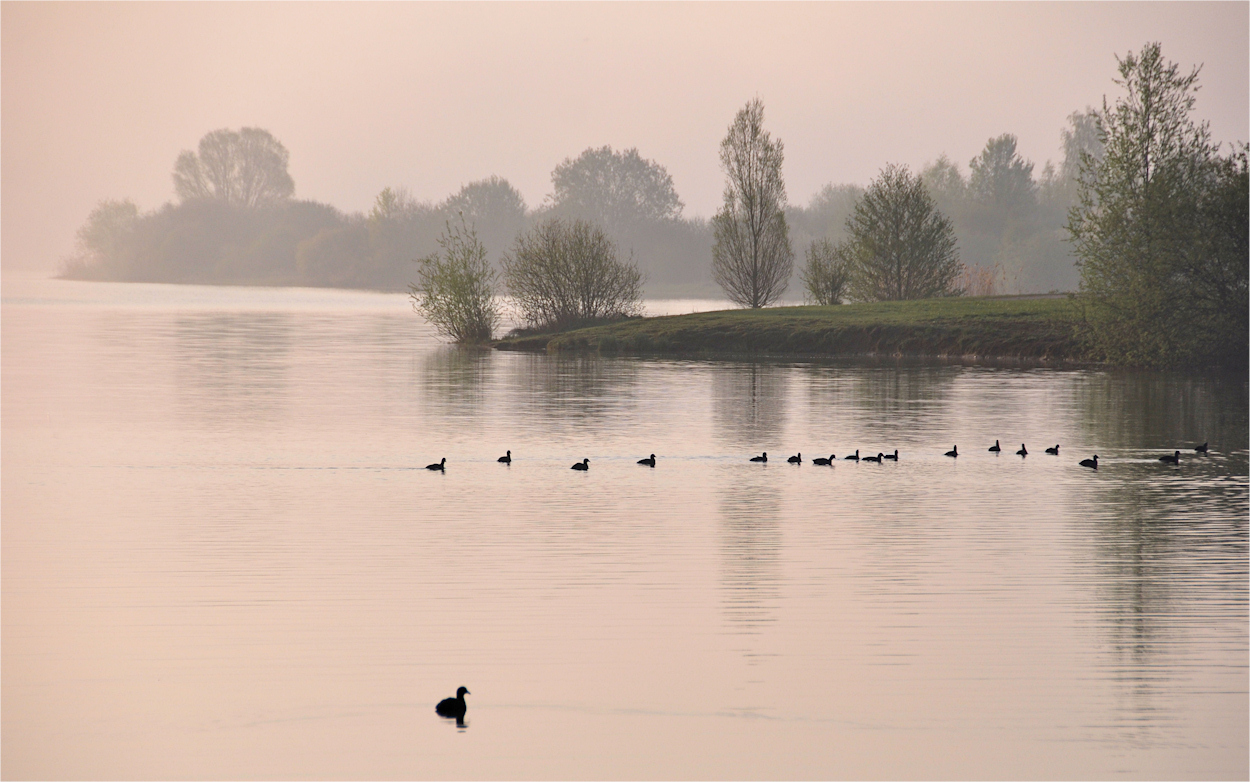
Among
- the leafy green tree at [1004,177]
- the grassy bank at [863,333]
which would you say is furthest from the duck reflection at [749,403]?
the leafy green tree at [1004,177]

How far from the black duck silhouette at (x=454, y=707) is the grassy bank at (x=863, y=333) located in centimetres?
4637

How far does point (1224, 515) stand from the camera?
17734mm

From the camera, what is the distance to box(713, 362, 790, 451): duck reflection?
28.0 metres

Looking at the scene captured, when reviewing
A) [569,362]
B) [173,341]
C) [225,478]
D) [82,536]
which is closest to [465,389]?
[569,362]

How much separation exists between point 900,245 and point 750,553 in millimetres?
56654

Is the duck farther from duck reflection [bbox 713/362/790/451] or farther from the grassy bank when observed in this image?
the grassy bank

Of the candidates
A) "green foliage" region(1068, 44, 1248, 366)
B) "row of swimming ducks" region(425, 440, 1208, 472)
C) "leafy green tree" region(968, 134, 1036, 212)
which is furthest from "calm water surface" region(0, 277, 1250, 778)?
"leafy green tree" region(968, 134, 1036, 212)

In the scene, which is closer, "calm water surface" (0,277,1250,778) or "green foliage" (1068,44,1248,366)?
"calm water surface" (0,277,1250,778)

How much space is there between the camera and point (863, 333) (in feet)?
193

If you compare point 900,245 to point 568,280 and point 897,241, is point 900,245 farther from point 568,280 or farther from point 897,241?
point 568,280

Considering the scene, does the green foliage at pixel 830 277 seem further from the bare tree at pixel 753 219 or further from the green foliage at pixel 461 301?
the green foliage at pixel 461 301

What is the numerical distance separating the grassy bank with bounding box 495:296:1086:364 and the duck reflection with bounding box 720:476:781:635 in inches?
1413

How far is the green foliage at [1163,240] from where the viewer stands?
44.0 metres

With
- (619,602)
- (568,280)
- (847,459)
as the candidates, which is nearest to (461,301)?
(568,280)
